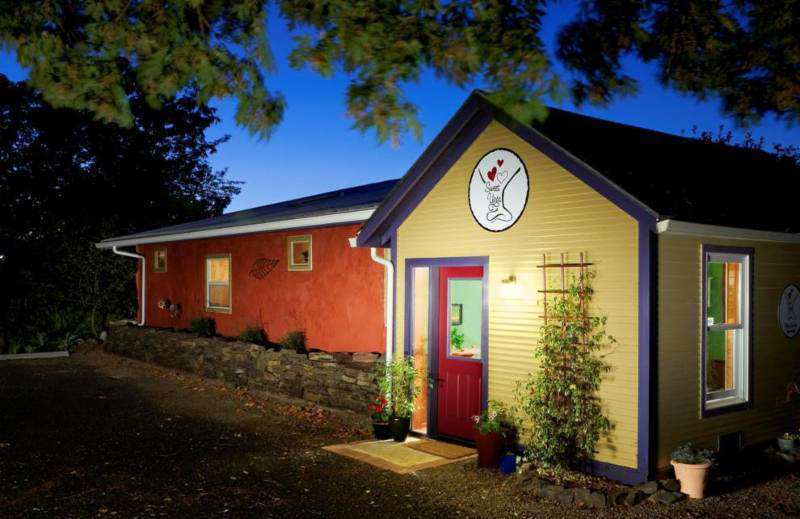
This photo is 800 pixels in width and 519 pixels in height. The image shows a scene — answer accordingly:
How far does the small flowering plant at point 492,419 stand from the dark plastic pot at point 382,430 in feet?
4.00

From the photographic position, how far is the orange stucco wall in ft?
39.2

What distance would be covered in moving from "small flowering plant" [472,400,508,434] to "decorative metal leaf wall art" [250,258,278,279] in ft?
22.6

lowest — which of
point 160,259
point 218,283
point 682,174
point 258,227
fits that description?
point 218,283

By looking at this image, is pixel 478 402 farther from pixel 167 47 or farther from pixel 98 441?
pixel 167 47

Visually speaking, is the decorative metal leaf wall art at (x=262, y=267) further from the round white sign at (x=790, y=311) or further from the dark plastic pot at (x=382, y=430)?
the round white sign at (x=790, y=311)

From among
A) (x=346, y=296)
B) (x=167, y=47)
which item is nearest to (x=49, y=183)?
(x=346, y=296)

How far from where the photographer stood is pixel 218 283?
1636 cm

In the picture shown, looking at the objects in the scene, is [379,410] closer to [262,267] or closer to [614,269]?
[614,269]

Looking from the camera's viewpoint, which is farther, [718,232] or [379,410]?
[379,410]

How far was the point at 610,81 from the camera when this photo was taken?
19.5ft

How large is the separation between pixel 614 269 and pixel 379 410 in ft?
13.2

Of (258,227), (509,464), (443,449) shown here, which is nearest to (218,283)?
(258,227)

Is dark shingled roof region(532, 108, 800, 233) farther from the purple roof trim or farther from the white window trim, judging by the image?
the white window trim

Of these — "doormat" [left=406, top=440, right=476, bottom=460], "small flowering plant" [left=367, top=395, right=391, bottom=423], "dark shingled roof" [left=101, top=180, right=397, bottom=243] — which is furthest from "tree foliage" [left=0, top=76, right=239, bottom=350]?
"doormat" [left=406, top=440, right=476, bottom=460]
